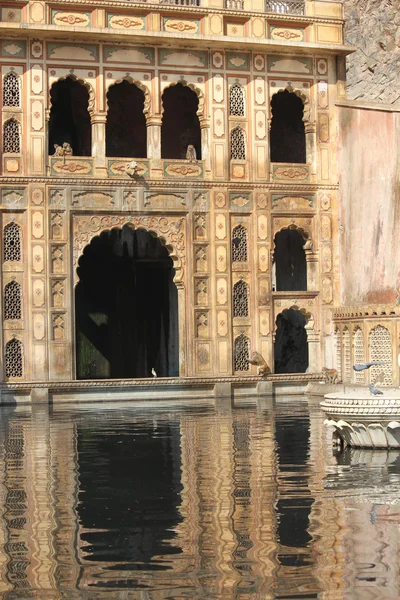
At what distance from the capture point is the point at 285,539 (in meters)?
7.82

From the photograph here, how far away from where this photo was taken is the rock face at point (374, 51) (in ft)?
110

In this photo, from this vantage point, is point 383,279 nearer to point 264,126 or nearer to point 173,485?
point 264,126

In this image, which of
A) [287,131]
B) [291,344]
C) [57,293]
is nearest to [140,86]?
[57,293]

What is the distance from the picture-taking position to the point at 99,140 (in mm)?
24141

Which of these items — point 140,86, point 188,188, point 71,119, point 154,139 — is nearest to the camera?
point 140,86

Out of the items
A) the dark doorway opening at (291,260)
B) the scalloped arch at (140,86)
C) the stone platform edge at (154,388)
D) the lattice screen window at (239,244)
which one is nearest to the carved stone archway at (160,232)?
the stone platform edge at (154,388)

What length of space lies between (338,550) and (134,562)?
1269 millimetres

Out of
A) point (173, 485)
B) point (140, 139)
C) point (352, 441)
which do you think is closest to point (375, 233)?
point (140, 139)

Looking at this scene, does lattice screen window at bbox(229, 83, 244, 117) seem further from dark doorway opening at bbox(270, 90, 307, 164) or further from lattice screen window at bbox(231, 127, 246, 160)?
dark doorway opening at bbox(270, 90, 307, 164)

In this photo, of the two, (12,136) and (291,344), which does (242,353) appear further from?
(12,136)

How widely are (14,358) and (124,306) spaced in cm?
510

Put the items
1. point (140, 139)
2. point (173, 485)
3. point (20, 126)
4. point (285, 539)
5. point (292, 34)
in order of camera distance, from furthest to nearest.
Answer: point (140, 139), point (292, 34), point (20, 126), point (173, 485), point (285, 539)

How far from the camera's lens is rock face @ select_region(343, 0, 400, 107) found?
33.4 m

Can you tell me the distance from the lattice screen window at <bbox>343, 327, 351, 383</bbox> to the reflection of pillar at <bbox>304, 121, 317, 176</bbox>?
146 inches
